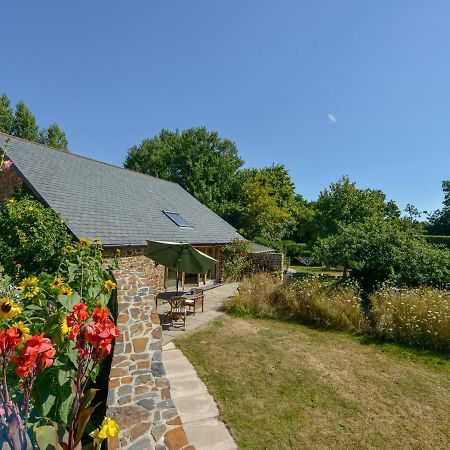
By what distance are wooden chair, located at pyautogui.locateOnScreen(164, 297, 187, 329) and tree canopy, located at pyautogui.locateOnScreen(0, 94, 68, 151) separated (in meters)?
36.6

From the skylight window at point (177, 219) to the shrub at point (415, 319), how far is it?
1075cm

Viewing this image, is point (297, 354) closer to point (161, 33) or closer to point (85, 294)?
point (85, 294)

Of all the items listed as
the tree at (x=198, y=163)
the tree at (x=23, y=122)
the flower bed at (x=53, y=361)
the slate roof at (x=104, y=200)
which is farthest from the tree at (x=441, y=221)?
the tree at (x=23, y=122)

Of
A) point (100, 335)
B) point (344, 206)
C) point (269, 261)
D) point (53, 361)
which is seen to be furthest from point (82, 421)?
point (344, 206)

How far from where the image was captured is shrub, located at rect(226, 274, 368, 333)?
10.2 m

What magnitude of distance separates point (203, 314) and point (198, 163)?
1116 inches

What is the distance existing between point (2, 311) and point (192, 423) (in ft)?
13.3

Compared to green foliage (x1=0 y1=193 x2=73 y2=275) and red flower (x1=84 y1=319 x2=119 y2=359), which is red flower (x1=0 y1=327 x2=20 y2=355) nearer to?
red flower (x1=84 y1=319 x2=119 y2=359)

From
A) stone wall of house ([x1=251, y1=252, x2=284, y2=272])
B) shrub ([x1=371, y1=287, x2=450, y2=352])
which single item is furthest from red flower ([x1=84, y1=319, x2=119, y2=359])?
stone wall of house ([x1=251, y1=252, x2=284, y2=272])

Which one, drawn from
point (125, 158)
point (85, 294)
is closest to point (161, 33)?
point (85, 294)

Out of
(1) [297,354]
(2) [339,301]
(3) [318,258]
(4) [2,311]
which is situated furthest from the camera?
(3) [318,258]

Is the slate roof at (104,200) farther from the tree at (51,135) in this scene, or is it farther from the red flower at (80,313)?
the tree at (51,135)

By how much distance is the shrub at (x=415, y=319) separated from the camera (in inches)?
342

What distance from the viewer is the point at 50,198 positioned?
11.2m
